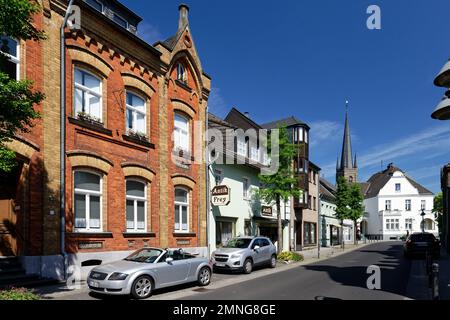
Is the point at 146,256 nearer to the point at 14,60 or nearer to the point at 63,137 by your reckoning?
the point at 63,137

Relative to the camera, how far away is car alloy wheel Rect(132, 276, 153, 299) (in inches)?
409

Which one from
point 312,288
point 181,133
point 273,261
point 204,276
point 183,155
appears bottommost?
point 273,261

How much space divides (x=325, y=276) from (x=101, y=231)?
29.8 feet

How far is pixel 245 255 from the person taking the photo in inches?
666

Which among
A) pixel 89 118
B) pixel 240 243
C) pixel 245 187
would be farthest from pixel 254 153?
pixel 89 118

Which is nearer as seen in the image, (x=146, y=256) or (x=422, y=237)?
(x=146, y=256)

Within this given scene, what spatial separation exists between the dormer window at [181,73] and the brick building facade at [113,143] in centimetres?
6

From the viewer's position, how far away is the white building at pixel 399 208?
72000 mm

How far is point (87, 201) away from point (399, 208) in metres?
70.8

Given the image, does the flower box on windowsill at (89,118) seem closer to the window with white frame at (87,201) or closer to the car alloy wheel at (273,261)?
the window with white frame at (87,201)

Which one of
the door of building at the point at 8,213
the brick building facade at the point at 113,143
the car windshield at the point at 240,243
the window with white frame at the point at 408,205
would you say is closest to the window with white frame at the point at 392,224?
the window with white frame at the point at 408,205

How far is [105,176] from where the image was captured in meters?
14.9

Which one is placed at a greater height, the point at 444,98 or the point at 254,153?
the point at 254,153

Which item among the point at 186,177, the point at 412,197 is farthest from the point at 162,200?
the point at 412,197
